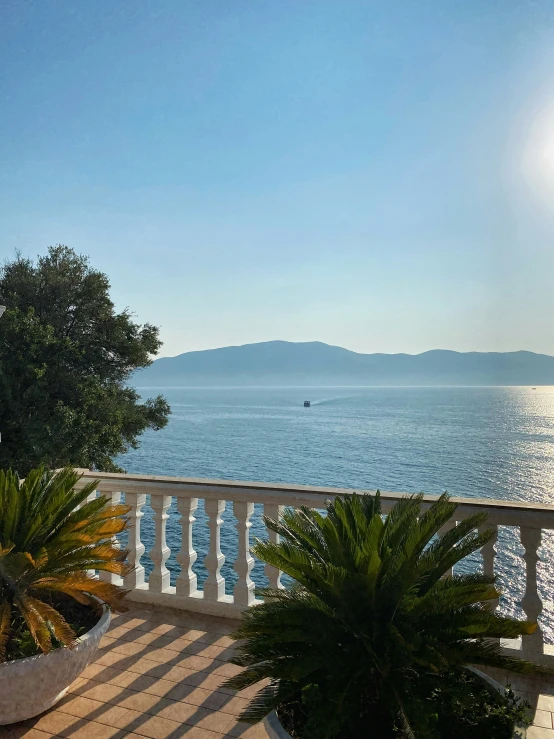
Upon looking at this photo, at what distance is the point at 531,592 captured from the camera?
3.12 meters

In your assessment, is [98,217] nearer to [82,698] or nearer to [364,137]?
[364,137]

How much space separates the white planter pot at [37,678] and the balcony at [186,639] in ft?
0.37

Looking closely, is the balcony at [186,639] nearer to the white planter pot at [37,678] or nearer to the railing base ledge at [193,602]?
the railing base ledge at [193,602]

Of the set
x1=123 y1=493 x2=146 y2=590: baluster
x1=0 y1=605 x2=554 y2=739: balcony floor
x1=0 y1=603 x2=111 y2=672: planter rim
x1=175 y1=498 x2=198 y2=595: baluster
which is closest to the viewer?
x1=0 y1=603 x2=111 y2=672: planter rim

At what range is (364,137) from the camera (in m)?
13.6

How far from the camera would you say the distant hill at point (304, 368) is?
17012cm

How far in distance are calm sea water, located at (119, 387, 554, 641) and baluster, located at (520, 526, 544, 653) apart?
1297cm

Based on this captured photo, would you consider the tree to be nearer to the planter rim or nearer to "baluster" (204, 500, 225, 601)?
"baluster" (204, 500, 225, 601)

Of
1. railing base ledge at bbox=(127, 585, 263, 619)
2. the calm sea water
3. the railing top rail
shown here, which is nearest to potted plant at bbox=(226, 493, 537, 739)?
the railing top rail

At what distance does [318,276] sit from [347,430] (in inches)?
1061

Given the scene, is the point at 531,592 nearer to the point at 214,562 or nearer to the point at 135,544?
the point at 214,562

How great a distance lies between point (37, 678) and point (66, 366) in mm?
16757

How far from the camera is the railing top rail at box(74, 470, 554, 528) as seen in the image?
9.94 feet

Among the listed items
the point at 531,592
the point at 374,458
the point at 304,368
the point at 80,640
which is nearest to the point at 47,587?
the point at 80,640
